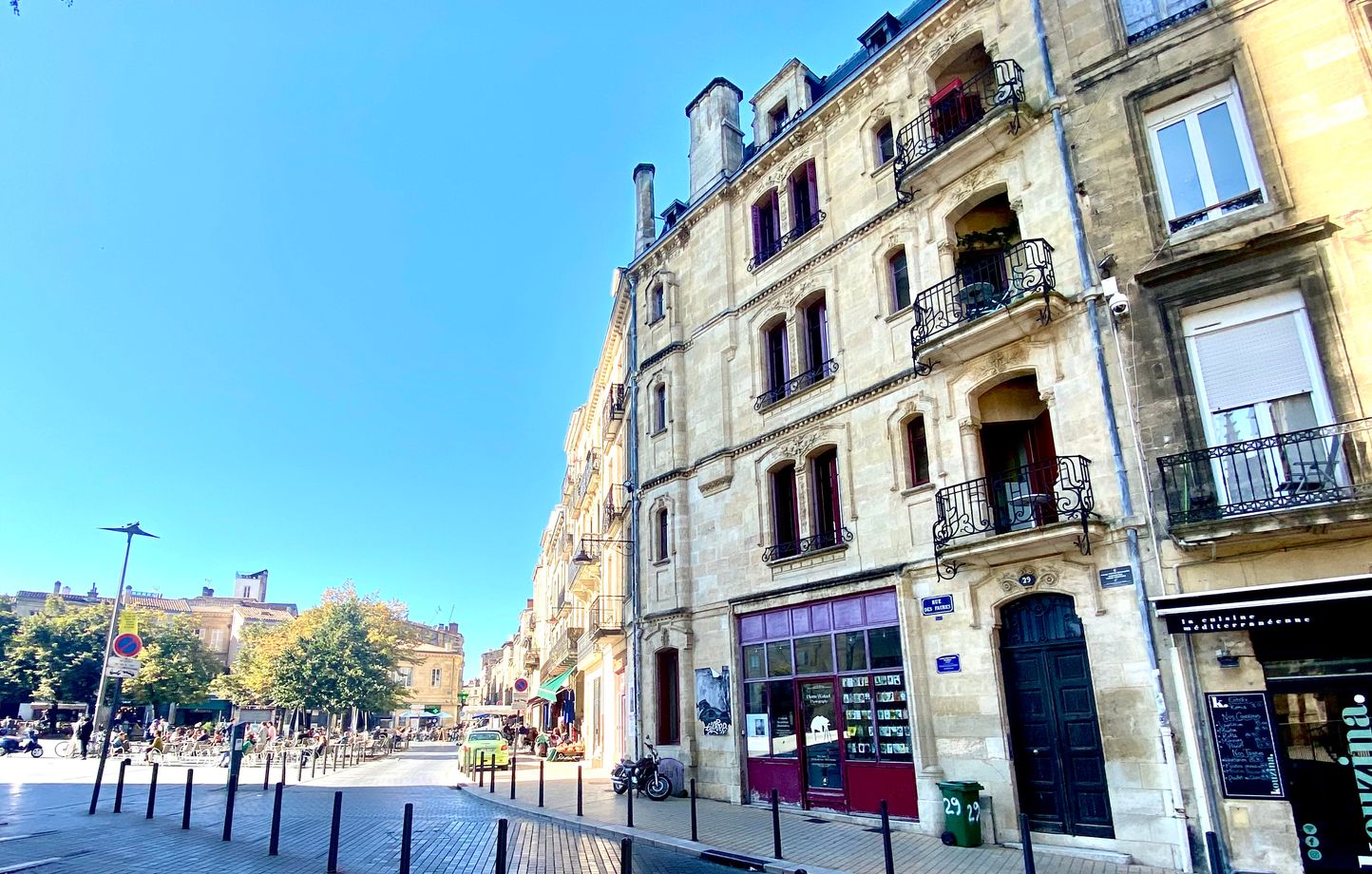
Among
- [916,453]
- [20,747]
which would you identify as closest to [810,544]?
[916,453]

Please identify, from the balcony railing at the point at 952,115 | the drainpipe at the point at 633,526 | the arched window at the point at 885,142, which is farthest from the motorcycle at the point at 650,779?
the arched window at the point at 885,142

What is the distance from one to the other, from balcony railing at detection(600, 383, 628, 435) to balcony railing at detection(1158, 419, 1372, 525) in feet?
52.6

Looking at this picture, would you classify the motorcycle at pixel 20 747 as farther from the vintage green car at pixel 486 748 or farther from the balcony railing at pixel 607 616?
the balcony railing at pixel 607 616

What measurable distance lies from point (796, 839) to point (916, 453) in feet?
21.3

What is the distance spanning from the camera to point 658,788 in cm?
1644

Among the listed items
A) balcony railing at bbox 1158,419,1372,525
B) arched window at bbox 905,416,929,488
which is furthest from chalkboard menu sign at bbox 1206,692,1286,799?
arched window at bbox 905,416,929,488

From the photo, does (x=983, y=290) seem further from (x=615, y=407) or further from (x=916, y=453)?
(x=615, y=407)

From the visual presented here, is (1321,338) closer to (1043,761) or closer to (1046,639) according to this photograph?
(1046,639)

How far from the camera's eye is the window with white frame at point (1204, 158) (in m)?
10.3

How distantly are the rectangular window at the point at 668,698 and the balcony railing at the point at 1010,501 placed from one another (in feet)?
26.5

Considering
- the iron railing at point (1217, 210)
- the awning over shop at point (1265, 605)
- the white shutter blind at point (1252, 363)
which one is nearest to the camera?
the awning over shop at point (1265, 605)

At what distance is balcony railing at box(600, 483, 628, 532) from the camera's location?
2264 centimetres

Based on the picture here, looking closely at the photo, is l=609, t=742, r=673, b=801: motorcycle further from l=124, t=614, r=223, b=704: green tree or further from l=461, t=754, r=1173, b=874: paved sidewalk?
l=124, t=614, r=223, b=704: green tree

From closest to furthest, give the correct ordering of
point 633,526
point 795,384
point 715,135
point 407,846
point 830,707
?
point 407,846
point 830,707
point 795,384
point 715,135
point 633,526
